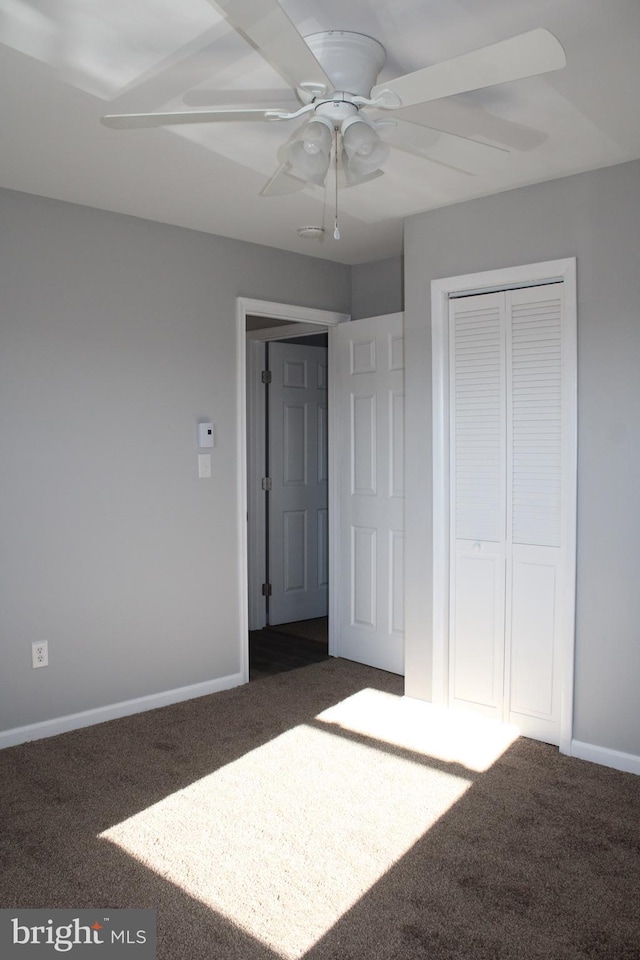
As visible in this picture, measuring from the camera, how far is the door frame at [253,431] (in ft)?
13.4

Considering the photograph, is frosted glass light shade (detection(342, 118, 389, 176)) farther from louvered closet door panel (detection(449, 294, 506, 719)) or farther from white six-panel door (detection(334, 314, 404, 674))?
white six-panel door (detection(334, 314, 404, 674))

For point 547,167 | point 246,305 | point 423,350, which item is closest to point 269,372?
point 246,305

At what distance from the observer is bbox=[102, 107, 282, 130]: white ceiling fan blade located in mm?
1947

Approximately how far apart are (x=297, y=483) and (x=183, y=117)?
3663mm

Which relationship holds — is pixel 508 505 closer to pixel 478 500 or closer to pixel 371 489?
pixel 478 500

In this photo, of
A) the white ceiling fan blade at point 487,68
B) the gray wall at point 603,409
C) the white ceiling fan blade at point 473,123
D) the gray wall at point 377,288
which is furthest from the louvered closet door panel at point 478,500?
the white ceiling fan blade at point 487,68

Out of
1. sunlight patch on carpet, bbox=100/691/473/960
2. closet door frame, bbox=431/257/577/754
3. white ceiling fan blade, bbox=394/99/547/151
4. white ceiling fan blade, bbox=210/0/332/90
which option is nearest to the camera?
white ceiling fan blade, bbox=210/0/332/90

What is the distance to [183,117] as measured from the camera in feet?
6.40

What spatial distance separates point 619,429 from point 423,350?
1.04 metres

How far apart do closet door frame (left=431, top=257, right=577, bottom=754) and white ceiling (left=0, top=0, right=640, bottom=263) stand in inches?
14.9

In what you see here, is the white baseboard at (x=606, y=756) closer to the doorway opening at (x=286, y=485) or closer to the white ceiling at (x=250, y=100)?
the doorway opening at (x=286, y=485)

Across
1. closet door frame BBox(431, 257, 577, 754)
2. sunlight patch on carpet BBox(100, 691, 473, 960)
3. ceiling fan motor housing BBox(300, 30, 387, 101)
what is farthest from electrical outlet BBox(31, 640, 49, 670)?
ceiling fan motor housing BBox(300, 30, 387, 101)

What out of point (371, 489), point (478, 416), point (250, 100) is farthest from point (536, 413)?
point (250, 100)

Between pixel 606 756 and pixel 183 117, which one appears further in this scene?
pixel 606 756
